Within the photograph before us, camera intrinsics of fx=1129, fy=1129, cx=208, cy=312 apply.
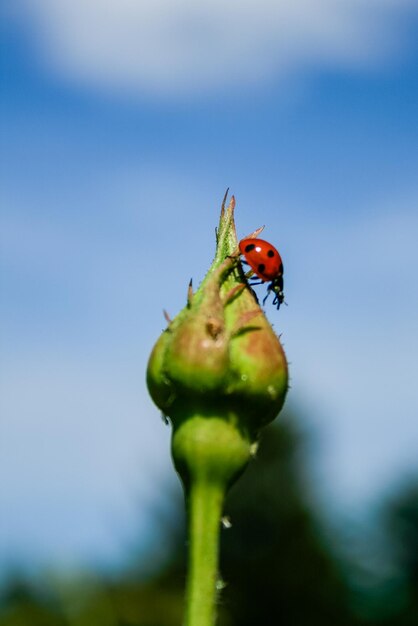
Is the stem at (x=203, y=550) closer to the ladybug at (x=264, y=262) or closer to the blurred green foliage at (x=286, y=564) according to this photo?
the ladybug at (x=264, y=262)

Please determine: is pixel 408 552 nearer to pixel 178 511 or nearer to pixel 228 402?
pixel 178 511

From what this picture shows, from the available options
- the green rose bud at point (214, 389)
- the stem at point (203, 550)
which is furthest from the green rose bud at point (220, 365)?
the stem at point (203, 550)

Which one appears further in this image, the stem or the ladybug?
the ladybug

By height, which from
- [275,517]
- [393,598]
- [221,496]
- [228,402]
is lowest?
[221,496]

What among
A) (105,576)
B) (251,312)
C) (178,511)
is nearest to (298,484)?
(178,511)

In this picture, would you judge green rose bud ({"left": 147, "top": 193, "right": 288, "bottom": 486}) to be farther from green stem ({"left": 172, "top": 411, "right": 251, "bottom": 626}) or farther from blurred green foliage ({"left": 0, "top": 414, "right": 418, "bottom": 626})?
blurred green foliage ({"left": 0, "top": 414, "right": 418, "bottom": 626})

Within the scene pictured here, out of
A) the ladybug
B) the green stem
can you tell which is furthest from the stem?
the ladybug
